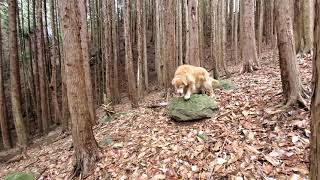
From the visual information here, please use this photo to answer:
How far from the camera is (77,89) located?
497cm

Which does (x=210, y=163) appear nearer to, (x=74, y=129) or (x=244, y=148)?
(x=244, y=148)

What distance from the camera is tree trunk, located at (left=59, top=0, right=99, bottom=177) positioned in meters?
4.88

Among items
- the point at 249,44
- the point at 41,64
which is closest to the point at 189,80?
the point at 249,44

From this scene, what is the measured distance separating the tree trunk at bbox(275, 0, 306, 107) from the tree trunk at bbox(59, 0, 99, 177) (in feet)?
9.89

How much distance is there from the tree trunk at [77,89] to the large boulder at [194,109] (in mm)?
1530

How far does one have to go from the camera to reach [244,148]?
413 centimetres

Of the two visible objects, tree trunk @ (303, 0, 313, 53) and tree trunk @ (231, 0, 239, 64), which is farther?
tree trunk @ (231, 0, 239, 64)

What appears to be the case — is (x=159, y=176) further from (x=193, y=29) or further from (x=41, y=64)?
(x=41, y=64)

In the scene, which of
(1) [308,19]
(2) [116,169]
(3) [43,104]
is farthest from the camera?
(3) [43,104]

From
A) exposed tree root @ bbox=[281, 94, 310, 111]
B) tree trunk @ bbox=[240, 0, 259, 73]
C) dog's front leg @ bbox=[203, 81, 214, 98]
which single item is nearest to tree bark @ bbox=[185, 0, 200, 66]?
dog's front leg @ bbox=[203, 81, 214, 98]

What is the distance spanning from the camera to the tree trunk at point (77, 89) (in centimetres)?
488

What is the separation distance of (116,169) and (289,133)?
2.54 m

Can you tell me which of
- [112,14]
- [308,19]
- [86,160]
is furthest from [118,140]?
[112,14]

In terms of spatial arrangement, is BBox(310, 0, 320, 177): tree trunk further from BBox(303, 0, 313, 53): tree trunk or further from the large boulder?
BBox(303, 0, 313, 53): tree trunk
